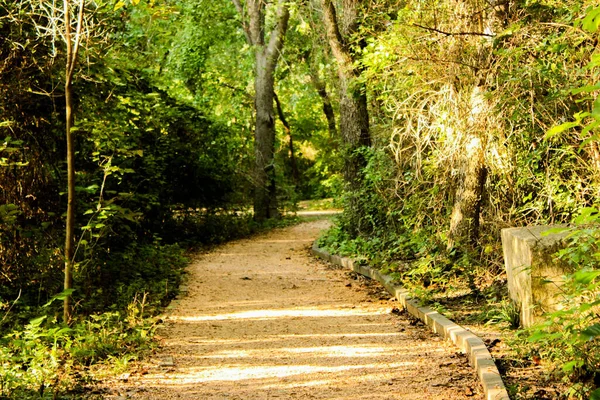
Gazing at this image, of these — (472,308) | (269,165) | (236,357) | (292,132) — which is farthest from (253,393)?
(292,132)

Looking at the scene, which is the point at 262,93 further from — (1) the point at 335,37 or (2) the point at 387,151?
(2) the point at 387,151

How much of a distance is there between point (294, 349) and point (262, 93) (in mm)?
15404

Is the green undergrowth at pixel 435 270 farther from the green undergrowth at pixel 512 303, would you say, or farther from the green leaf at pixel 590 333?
the green leaf at pixel 590 333

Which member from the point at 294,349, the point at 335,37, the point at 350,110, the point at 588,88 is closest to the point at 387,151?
the point at 350,110

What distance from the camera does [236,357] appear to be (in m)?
7.36

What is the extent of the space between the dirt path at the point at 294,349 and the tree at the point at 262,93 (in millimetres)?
10321

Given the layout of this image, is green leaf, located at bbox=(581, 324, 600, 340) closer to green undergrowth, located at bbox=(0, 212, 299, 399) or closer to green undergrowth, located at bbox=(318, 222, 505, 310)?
green undergrowth, located at bbox=(0, 212, 299, 399)

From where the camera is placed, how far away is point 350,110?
47.1 ft

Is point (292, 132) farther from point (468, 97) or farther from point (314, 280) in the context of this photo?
point (468, 97)

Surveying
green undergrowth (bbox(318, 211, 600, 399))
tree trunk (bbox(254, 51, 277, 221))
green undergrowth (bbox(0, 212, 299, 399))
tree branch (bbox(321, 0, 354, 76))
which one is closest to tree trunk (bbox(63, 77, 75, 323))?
green undergrowth (bbox(0, 212, 299, 399))

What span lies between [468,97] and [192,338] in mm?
4699

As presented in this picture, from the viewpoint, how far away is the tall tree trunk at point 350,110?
1395cm

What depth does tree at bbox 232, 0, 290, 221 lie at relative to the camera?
2141 cm

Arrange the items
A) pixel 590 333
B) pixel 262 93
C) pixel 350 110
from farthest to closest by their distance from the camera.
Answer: pixel 262 93 → pixel 350 110 → pixel 590 333
